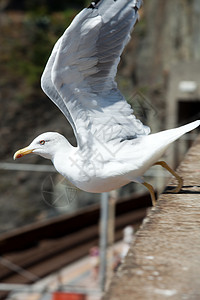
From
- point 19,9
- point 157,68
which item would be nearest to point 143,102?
point 157,68

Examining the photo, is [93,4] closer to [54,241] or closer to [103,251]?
[103,251]

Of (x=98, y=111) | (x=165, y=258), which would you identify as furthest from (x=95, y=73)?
(x=165, y=258)

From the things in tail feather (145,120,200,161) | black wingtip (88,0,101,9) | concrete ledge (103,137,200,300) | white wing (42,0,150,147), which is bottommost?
concrete ledge (103,137,200,300)

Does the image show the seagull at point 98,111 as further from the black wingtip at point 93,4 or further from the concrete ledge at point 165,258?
the concrete ledge at point 165,258

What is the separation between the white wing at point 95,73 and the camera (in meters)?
1.47

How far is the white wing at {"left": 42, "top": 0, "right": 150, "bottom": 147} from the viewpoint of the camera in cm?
147

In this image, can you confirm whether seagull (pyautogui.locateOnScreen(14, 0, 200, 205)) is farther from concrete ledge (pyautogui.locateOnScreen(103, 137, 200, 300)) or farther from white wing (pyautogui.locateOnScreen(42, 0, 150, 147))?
concrete ledge (pyautogui.locateOnScreen(103, 137, 200, 300))

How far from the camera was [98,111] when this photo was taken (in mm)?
1553

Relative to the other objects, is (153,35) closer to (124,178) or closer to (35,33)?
(35,33)

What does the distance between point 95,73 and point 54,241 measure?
10.4ft

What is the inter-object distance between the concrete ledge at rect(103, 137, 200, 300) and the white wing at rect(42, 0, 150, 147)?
0.87 ft

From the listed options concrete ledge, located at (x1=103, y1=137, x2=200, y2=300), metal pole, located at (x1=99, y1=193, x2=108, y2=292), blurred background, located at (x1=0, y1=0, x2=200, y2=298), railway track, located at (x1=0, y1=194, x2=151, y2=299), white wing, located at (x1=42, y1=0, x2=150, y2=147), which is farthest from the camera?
blurred background, located at (x1=0, y1=0, x2=200, y2=298)

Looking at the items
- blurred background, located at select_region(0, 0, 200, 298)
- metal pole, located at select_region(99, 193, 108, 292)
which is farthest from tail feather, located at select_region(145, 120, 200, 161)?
blurred background, located at select_region(0, 0, 200, 298)

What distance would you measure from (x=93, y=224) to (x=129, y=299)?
3.97 metres
